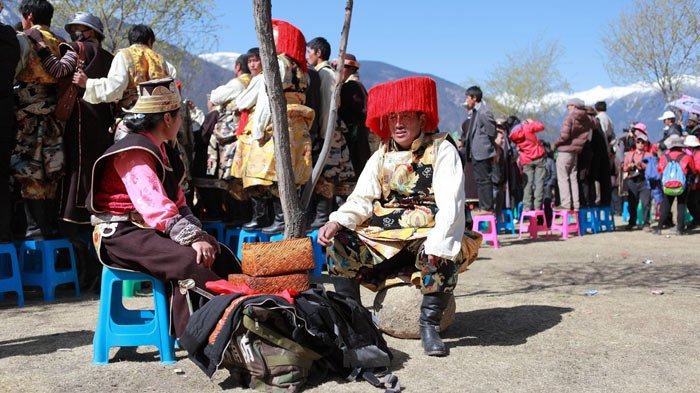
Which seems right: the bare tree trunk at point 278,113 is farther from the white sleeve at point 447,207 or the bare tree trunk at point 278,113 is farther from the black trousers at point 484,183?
the black trousers at point 484,183

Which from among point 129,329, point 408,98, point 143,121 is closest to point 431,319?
point 408,98

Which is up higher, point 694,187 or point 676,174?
point 676,174

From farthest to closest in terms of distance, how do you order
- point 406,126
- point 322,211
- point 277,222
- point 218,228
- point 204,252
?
1. point 218,228
2. point 322,211
3. point 277,222
4. point 406,126
5. point 204,252

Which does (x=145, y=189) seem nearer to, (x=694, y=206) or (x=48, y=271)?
(x=48, y=271)

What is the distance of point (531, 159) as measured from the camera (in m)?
12.5

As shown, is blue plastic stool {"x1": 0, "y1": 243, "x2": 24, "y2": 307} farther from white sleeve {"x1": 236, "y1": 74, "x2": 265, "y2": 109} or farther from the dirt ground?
white sleeve {"x1": 236, "y1": 74, "x2": 265, "y2": 109}

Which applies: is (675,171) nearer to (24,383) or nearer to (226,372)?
(226,372)

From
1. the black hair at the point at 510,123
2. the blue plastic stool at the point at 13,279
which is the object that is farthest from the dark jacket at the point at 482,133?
the blue plastic stool at the point at 13,279

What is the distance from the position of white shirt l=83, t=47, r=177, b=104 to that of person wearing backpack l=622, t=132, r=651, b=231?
31.5ft

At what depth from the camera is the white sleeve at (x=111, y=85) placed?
5.84 meters

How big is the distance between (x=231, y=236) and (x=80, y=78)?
2.60 meters

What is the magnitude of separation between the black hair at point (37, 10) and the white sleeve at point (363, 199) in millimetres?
3181

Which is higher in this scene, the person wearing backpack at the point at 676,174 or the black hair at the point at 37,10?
the black hair at the point at 37,10

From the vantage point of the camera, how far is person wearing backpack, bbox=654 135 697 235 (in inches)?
450
